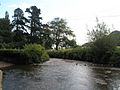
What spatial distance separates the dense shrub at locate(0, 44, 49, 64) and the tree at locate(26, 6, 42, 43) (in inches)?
1376

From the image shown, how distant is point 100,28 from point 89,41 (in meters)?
3.06

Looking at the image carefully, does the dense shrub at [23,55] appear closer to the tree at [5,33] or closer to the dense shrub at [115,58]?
the dense shrub at [115,58]

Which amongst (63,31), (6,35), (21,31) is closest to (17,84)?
(6,35)

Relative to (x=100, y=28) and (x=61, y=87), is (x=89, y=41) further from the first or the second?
(x=61, y=87)

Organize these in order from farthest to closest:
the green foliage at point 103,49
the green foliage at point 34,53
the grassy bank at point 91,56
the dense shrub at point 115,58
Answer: the green foliage at point 103,49, the grassy bank at point 91,56, the dense shrub at point 115,58, the green foliage at point 34,53

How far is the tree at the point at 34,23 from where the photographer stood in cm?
7375

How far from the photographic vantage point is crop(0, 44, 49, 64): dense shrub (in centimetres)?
3509

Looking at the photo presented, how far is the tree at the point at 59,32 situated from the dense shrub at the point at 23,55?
4956 centimetres

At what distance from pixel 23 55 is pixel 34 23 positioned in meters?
41.4

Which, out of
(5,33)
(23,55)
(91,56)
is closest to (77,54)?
(91,56)

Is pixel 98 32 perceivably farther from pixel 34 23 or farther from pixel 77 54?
pixel 34 23

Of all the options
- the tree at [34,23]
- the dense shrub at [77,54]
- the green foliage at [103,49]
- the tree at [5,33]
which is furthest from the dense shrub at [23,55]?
the tree at [34,23]

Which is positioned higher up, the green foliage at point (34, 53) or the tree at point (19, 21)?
the tree at point (19, 21)

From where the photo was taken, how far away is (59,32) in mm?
89500
